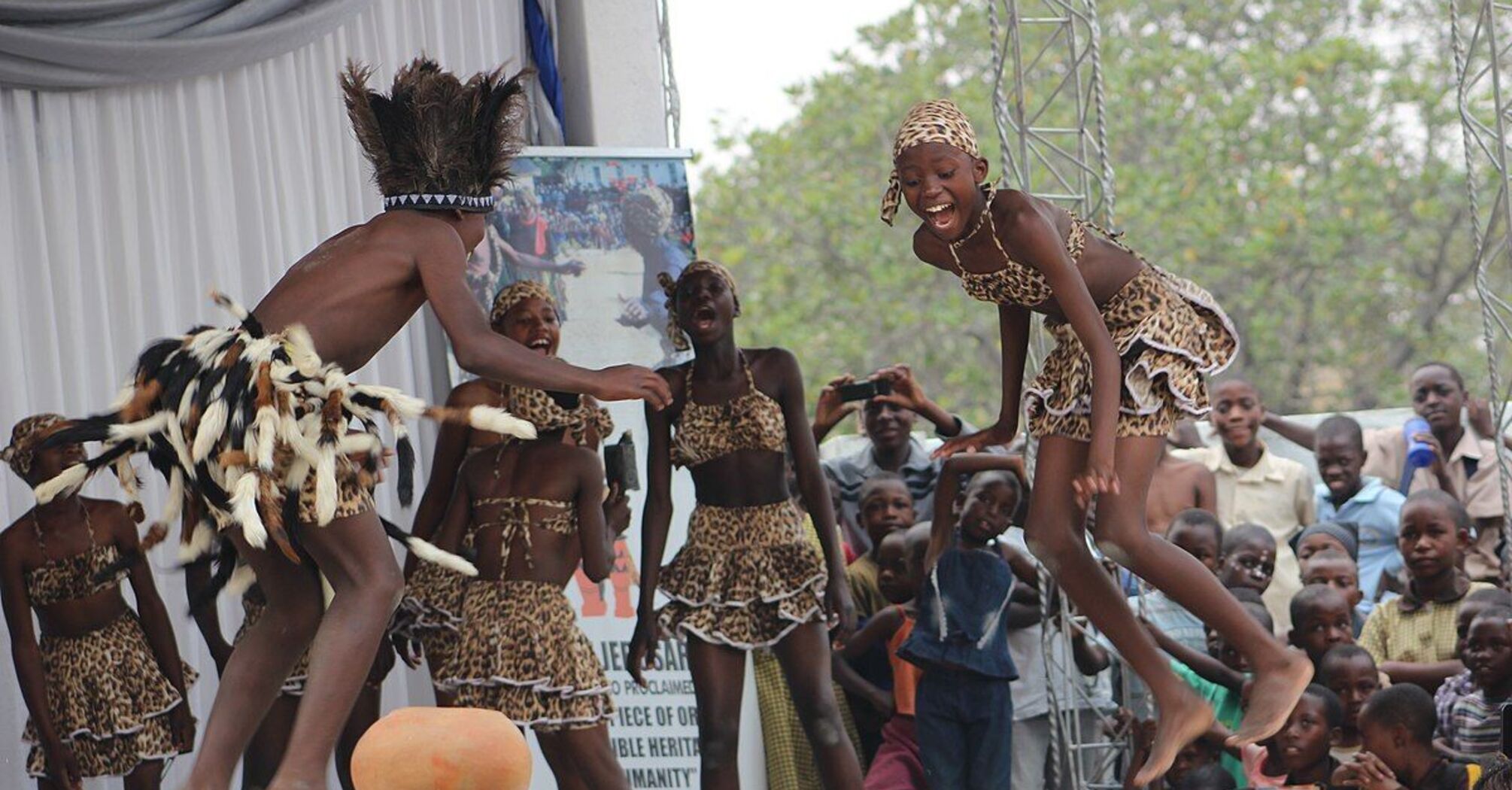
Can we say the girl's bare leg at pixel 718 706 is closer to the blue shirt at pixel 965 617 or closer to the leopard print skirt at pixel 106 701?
the blue shirt at pixel 965 617

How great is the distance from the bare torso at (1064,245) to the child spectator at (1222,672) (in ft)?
6.29

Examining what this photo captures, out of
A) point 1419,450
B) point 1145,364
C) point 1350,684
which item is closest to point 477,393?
point 1145,364

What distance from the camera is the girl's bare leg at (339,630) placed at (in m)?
4.04

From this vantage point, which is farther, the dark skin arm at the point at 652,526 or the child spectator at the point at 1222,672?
the child spectator at the point at 1222,672

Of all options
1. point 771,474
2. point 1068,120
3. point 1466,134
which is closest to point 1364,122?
point 1068,120

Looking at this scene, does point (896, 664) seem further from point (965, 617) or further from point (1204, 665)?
point (1204, 665)

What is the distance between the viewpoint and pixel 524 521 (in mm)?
5828

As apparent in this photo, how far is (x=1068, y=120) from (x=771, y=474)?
36.2 feet

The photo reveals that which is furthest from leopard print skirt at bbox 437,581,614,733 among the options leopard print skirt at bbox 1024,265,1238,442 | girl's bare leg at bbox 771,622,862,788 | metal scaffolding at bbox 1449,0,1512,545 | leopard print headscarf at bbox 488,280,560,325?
metal scaffolding at bbox 1449,0,1512,545

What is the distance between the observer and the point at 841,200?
647 inches

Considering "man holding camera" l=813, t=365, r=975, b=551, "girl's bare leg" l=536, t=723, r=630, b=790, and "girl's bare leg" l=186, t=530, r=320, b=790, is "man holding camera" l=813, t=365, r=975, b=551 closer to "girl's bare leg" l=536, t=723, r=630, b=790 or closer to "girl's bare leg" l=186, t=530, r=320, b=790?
"girl's bare leg" l=536, t=723, r=630, b=790

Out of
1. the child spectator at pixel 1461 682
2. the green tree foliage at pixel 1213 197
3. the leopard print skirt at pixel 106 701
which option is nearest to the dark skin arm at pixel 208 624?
the leopard print skirt at pixel 106 701

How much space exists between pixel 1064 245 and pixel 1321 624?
2277mm

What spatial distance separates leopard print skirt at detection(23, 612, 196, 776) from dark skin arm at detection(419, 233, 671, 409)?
8.04 ft
